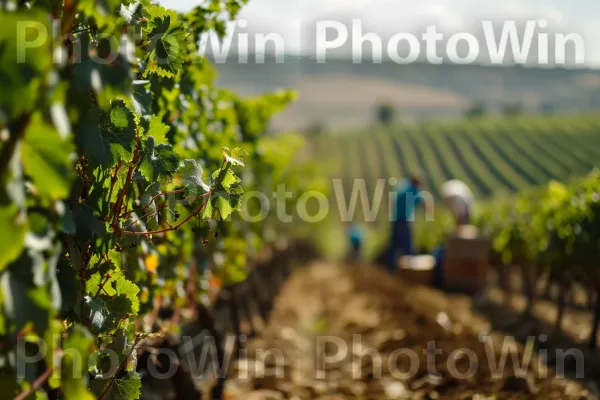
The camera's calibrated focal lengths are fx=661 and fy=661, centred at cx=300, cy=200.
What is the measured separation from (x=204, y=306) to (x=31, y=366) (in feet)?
10.8

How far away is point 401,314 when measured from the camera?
23.8 ft

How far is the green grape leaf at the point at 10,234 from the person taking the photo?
131 centimetres

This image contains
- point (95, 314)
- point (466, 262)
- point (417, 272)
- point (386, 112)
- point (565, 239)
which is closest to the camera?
point (95, 314)

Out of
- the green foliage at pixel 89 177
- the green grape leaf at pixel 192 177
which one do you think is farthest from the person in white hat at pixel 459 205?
the green grape leaf at pixel 192 177

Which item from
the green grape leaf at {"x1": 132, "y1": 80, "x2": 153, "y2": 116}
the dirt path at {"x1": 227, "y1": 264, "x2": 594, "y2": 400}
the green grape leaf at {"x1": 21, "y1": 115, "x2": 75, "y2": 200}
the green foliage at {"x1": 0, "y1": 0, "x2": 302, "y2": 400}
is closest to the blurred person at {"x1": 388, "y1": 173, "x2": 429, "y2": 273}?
the dirt path at {"x1": 227, "y1": 264, "x2": 594, "y2": 400}

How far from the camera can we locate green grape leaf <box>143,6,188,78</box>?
7.68 feet

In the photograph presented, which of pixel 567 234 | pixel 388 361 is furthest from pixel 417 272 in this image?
pixel 388 361

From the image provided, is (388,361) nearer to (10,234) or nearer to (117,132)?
(117,132)

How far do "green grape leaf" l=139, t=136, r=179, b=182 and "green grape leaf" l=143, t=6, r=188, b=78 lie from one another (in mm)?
311

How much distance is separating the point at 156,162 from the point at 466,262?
9718mm

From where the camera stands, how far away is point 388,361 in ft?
18.9

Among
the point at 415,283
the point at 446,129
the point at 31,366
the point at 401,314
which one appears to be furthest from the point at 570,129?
the point at 31,366

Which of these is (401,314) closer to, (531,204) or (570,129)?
(531,204)

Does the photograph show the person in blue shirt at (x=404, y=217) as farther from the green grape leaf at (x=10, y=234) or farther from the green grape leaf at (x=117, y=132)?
the green grape leaf at (x=10, y=234)
